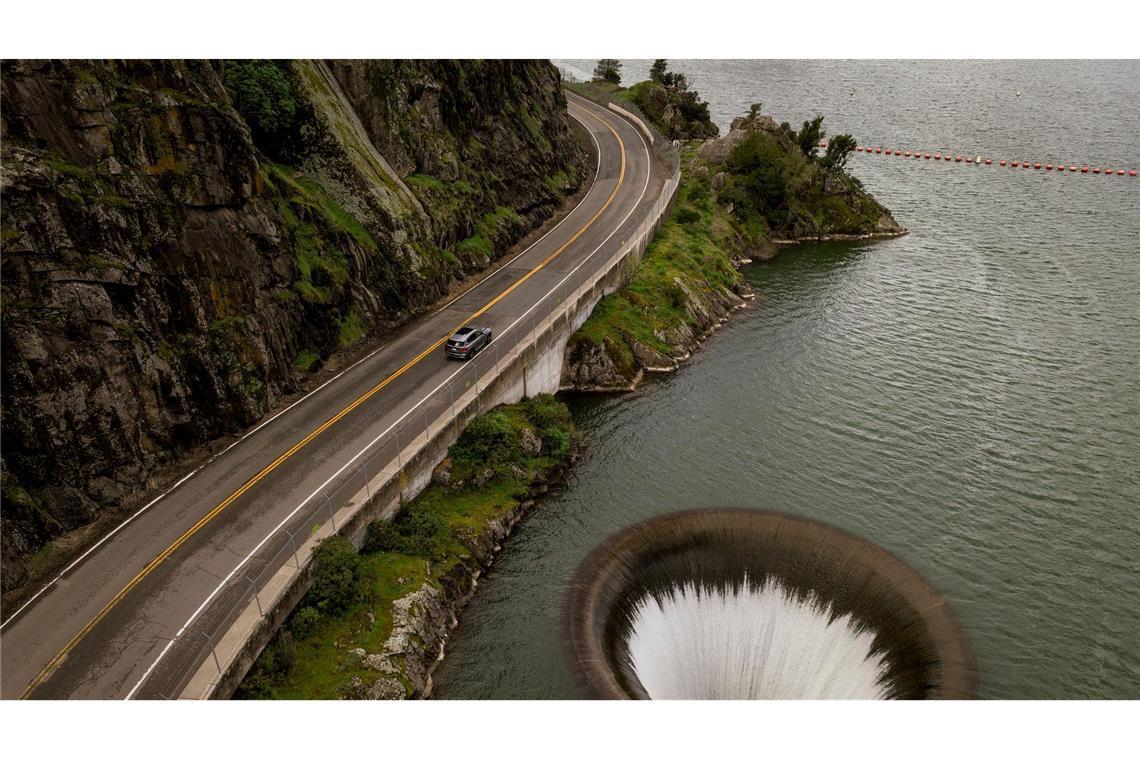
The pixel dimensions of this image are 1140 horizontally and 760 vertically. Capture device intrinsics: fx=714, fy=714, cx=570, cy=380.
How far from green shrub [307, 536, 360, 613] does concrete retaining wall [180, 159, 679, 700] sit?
0.46 metres

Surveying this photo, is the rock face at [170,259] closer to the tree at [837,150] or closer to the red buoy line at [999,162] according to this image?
the tree at [837,150]

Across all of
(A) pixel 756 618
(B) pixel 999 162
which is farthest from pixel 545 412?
(B) pixel 999 162

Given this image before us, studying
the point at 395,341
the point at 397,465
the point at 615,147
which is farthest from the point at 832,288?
the point at 397,465

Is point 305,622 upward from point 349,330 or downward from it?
downward

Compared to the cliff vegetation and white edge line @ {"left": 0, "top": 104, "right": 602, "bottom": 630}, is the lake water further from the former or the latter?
white edge line @ {"left": 0, "top": 104, "right": 602, "bottom": 630}

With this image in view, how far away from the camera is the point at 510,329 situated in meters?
55.0

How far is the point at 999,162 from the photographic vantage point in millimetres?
123375

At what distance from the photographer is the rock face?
32156mm

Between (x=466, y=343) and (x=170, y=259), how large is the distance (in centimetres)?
1902

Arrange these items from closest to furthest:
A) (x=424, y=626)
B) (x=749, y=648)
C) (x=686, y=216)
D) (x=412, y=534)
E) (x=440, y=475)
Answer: (x=424, y=626) → (x=749, y=648) → (x=412, y=534) → (x=440, y=475) → (x=686, y=216)

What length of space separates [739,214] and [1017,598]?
6431cm

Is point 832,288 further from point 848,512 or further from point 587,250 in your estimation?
point 848,512

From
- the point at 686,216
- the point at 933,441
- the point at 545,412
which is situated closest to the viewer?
the point at 545,412

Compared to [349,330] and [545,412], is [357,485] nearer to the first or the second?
[349,330]
